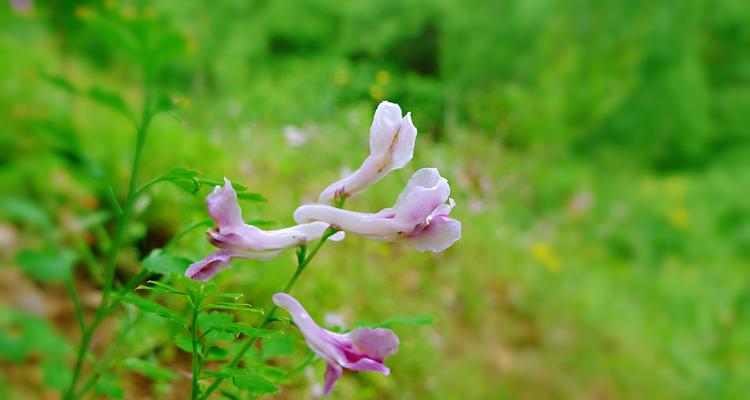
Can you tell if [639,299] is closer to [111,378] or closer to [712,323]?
[712,323]

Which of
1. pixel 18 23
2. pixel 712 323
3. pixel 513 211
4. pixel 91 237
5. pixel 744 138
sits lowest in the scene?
pixel 91 237

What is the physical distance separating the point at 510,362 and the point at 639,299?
2381 millimetres

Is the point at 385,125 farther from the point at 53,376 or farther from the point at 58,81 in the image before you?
the point at 53,376

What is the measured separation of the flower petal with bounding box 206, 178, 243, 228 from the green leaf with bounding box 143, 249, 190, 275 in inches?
2.5

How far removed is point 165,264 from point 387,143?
7.3 inches

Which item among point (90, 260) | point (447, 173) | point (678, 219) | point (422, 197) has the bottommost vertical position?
point (422, 197)

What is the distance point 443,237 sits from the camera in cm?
41

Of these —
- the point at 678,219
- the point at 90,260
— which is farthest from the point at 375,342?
the point at 678,219

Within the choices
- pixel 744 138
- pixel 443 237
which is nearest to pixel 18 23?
pixel 443 237

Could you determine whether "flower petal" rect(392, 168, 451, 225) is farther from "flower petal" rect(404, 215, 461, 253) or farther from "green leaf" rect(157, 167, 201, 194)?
"green leaf" rect(157, 167, 201, 194)

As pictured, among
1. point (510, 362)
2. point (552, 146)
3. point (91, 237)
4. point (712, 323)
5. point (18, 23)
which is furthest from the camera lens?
point (552, 146)

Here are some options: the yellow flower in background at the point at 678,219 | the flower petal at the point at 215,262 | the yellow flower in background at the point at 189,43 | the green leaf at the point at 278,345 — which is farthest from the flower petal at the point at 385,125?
the yellow flower in background at the point at 678,219

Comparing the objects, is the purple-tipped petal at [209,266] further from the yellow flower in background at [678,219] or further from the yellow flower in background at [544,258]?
the yellow flower in background at [678,219]

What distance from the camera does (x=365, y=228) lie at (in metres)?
0.42
